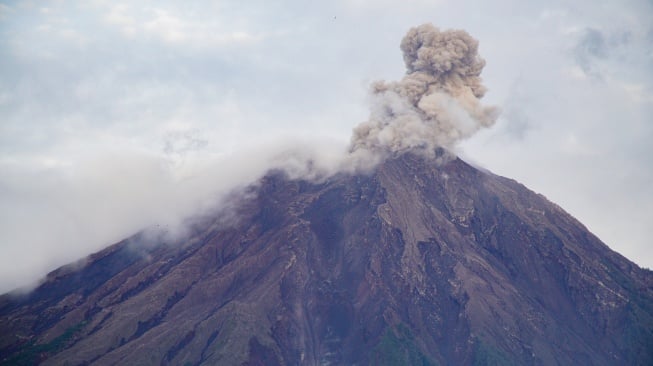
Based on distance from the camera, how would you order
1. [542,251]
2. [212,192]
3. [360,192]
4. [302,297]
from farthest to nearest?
[212,192], [360,192], [542,251], [302,297]

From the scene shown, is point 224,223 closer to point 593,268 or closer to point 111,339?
point 111,339

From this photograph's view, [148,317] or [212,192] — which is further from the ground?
[212,192]

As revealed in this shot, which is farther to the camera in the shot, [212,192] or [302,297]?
[212,192]

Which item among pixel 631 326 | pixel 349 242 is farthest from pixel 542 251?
pixel 349 242

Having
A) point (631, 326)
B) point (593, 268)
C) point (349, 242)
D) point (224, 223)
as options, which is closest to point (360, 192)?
point (349, 242)

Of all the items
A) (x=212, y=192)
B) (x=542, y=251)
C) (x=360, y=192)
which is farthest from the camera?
(x=212, y=192)

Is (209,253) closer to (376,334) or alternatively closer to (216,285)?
A: (216,285)

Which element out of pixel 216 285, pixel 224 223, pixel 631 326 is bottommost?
pixel 216 285
